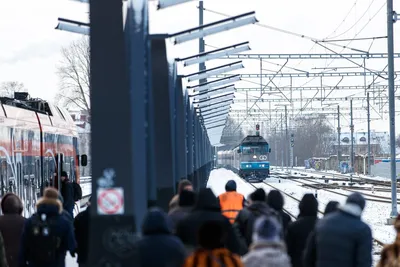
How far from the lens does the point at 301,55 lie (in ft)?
104

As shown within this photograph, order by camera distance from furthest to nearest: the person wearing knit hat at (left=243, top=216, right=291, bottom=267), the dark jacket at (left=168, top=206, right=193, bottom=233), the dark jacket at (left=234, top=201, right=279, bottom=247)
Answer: the dark jacket at (left=234, top=201, right=279, bottom=247)
the dark jacket at (left=168, top=206, right=193, bottom=233)
the person wearing knit hat at (left=243, top=216, right=291, bottom=267)

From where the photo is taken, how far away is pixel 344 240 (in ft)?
24.6

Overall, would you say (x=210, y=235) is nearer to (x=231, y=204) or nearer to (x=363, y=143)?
(x=231, y=204)

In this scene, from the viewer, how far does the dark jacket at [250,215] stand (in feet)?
31.1

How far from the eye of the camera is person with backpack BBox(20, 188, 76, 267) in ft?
29.2

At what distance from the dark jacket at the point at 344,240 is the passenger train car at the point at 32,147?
7734mm

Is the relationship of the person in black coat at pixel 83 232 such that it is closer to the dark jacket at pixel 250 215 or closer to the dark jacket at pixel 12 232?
the dark jacket at pixel 12 232

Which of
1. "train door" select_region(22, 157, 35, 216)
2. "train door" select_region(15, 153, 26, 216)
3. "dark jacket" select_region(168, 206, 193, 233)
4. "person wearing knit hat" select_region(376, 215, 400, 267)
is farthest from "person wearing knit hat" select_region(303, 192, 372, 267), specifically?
"train door" select_region(22, 157, 35, 216)

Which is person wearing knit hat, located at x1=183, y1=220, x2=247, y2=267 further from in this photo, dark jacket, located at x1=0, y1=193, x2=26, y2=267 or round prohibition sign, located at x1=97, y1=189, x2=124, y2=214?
dark jacket, located at x1=0, y1=193, x2=26, y2=267

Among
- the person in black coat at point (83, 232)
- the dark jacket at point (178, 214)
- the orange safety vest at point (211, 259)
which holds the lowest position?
the person in black coat at point (83, 232)

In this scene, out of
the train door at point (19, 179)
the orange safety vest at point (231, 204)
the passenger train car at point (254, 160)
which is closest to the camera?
the orange safety vest at point (231, 204)

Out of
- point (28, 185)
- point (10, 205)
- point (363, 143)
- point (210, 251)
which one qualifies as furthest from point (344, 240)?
point (363, 143)

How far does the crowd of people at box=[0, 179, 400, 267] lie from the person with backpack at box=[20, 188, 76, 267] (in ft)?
0.04


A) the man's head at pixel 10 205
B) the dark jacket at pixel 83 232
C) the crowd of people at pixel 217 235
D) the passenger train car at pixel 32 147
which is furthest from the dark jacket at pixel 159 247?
the passenger train car at pixel 32 147
